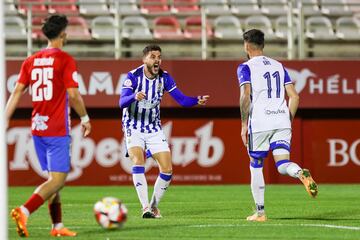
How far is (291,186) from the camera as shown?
68.3 ft

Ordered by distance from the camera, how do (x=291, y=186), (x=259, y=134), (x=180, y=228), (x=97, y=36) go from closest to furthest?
(x=180, y=228), (x=259, y=134), (x=291, y=186), (x=97, y=36)

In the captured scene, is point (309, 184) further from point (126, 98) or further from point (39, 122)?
point (39, 122)

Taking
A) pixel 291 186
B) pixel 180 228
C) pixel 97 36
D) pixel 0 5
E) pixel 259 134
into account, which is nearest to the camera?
pixel 0 5

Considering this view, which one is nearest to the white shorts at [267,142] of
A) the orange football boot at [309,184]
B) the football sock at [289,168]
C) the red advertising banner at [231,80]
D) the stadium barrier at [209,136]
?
the football sock at [289,168]

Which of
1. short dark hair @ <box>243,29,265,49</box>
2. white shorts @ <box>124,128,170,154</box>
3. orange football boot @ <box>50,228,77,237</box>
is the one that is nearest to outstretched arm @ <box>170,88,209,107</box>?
white shorts @ <box>124,128,170,154</box>

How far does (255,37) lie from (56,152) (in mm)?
2976

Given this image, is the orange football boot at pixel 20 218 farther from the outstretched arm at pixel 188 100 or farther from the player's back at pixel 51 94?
the outstretched arm at pixel 188 100

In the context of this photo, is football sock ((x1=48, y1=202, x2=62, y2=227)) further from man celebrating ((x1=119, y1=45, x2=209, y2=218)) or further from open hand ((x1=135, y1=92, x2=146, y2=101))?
man celebrating ((x1=119, y1=45, x2=209, y2=218))

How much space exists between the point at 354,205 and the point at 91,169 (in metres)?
8.43

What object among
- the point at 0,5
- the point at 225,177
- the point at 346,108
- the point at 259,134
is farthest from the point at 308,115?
the point at 0,5

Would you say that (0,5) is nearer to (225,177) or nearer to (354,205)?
(354,205)

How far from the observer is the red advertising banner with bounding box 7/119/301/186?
21312 mm

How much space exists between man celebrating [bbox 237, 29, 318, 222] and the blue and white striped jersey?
145 cm

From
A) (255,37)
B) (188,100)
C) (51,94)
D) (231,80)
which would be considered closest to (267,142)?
(255,37)
